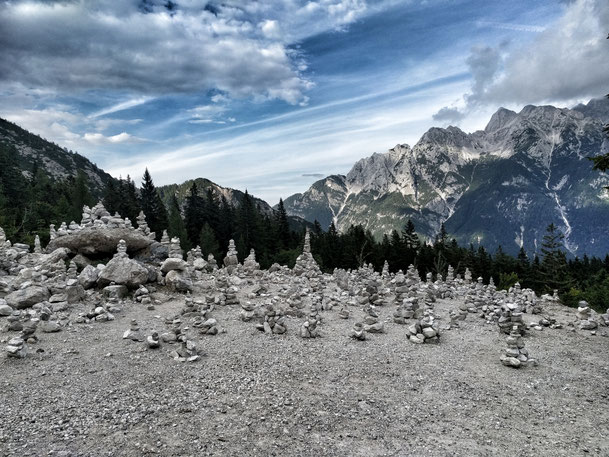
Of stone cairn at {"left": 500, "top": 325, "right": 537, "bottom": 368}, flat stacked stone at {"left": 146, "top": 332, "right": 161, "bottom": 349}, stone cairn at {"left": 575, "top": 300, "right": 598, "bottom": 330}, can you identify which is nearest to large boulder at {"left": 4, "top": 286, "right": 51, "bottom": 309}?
flat stacked stone at {"left": 146, "top": 332, "right": 161, "bottom": 349}

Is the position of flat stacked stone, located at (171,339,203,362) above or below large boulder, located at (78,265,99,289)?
below

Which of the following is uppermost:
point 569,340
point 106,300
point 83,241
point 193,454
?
point 83,241

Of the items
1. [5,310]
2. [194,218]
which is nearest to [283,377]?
[5,310]

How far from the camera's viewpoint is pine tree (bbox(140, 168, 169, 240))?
85.1 m

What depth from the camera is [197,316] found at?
18125 millimetres

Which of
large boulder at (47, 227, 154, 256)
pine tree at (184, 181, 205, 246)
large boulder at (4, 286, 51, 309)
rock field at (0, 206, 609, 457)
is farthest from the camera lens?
pine tree at (184, 181, 205, 246)

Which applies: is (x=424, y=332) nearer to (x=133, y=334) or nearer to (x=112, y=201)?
(x=133, y=334)

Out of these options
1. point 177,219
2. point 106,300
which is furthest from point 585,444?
point 177,219

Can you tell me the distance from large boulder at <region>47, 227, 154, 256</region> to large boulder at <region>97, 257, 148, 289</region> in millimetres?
8084

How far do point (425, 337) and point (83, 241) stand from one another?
88.5ft

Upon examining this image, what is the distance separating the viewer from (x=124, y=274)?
22.0m

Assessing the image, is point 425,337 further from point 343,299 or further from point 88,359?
point 88,359

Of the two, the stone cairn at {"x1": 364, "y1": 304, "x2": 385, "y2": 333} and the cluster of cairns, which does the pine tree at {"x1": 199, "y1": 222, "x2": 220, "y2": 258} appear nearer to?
the cluster of cairns

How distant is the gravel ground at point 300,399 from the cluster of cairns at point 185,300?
829 mm
